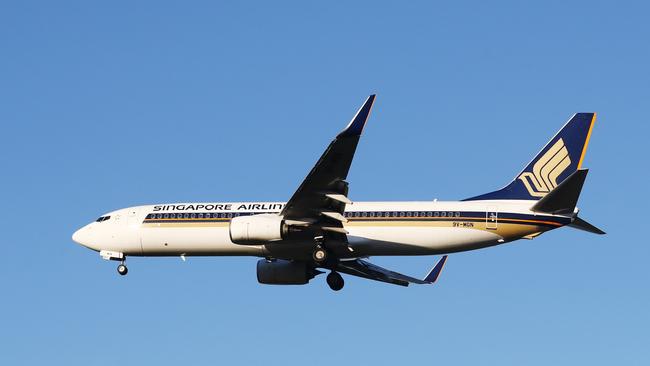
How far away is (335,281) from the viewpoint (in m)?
52.9

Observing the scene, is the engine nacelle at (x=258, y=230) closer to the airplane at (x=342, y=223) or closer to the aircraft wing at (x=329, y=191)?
the airplane at (x=342, y=223)

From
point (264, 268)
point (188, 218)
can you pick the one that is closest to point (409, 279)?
point (264, 268)

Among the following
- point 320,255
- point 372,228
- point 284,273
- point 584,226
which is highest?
point 372,228

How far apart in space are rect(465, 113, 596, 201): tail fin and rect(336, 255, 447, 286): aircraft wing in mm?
7050

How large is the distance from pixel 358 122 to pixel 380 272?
583 inches

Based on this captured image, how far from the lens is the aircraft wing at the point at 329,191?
43031mm

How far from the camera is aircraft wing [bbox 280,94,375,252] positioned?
141 feet

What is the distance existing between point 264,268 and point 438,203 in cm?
911

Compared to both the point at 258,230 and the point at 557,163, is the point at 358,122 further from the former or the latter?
the point at 557,163

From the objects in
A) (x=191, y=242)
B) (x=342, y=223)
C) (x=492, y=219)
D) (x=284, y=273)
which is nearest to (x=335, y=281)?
(x=284, y=273)

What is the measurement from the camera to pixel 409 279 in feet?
186

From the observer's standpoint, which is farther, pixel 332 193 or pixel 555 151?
pixel 555 151

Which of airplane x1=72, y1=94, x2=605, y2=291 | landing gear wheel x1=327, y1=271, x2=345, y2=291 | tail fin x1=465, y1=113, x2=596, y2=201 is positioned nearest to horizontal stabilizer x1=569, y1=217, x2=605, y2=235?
airplane x1=72, y1=94, x2=605, y2=291

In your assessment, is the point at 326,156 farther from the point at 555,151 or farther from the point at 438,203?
the point at 555,151
